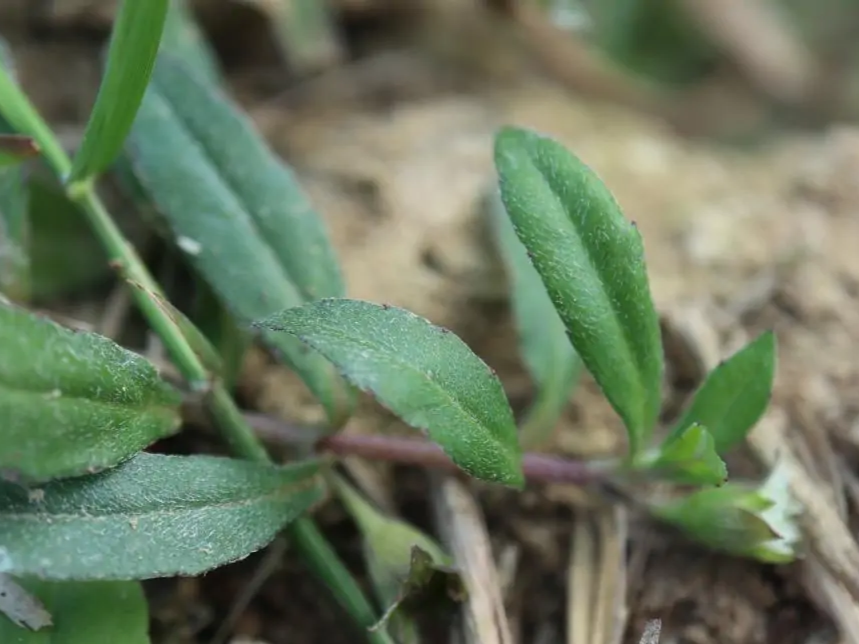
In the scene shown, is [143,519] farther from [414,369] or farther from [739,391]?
[739,391]

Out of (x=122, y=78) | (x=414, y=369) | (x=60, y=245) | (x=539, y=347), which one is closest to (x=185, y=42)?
(x=60, y=245)

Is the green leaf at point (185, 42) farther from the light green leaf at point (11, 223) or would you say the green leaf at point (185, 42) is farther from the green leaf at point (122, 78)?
the green leaf at point (122, 78)

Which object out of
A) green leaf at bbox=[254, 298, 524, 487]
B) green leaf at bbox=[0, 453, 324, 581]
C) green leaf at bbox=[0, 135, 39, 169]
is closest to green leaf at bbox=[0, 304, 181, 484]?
green leaf at bbox=[0, 453, 324, 581]

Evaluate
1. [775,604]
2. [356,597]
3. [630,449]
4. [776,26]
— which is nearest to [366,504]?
[356,597]

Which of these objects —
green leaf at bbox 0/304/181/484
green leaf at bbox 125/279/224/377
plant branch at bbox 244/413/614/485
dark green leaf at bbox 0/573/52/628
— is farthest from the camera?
plant branch at bbox 244/413/614/485

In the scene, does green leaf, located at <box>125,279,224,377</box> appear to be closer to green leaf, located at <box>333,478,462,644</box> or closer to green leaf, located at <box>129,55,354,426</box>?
green leaf, located at <box>129,55,354,426</box>

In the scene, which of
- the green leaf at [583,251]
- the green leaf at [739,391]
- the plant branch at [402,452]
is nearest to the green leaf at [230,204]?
the plant branch at [402,452]
